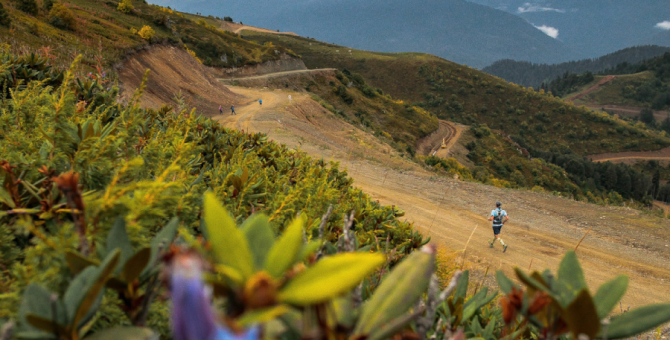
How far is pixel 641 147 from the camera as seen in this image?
7975 centimetres

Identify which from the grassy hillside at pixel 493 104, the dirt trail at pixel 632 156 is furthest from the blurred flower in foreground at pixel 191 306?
the dirt trail at pixel 632 156

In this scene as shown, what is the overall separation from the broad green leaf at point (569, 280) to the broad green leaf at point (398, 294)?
0.36 meters

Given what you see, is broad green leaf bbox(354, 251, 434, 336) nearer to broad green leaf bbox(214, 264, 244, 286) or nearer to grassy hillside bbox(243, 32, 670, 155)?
broad green leaf bbox(214, 264, 244, 286)

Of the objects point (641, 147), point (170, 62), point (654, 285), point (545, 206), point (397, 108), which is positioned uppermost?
point (641, 147)

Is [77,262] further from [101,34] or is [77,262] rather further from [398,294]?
[101,34]

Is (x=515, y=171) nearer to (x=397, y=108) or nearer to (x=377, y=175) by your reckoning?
(x=397, y=108)

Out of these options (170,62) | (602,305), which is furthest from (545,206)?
(170,62)

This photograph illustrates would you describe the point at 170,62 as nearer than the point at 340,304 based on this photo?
No

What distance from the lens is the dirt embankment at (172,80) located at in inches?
851

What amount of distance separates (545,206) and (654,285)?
5.40 metres

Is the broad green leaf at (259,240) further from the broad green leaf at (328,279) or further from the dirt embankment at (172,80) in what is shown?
the dirt embankment at (172,80)

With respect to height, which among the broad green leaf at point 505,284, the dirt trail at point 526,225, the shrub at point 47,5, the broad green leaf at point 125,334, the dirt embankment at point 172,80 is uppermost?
the shrub at point 47,5

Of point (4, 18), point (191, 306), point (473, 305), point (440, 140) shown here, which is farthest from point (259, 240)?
point (440, 140)

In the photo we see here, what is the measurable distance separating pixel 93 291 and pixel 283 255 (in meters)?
0.38
